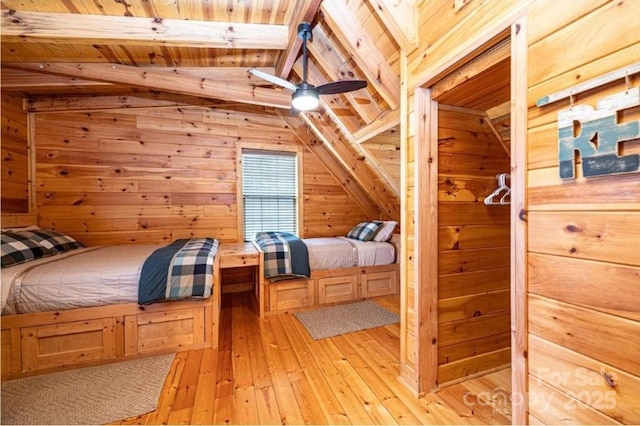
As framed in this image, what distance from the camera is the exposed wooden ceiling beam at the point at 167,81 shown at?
2.36 metres

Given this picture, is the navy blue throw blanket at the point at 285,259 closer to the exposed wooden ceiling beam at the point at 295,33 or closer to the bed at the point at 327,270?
the bed at the point at 327,270

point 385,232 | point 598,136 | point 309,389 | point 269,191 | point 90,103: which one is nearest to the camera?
point 598,136

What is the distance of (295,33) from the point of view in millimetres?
2002

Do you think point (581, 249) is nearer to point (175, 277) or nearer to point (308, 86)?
point (308, 86)

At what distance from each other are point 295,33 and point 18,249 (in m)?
2.90

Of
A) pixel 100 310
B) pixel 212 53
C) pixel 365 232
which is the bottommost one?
pixel 100 310

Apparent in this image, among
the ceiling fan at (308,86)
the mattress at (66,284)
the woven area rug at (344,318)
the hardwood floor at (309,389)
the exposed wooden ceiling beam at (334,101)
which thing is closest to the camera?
the hardwood floor at (309,389)

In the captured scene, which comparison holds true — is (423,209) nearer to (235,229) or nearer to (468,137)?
(468,137)

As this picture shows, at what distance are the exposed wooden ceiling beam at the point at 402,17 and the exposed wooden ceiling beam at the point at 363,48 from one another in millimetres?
317

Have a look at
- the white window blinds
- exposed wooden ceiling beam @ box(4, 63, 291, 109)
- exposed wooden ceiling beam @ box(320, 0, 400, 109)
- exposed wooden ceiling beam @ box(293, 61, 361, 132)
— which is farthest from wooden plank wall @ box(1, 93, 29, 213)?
exposed wooden ceiling beam @ box(320, 0, 400, 109)

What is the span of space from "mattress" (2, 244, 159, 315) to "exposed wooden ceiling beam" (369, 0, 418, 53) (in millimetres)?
2579

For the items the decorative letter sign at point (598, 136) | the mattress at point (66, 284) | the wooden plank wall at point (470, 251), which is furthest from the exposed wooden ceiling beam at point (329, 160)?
the decorative letter sign at point (598, 136)

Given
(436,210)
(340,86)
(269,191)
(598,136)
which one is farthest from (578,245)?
(269,191)

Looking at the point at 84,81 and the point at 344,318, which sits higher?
the point at 84,81
